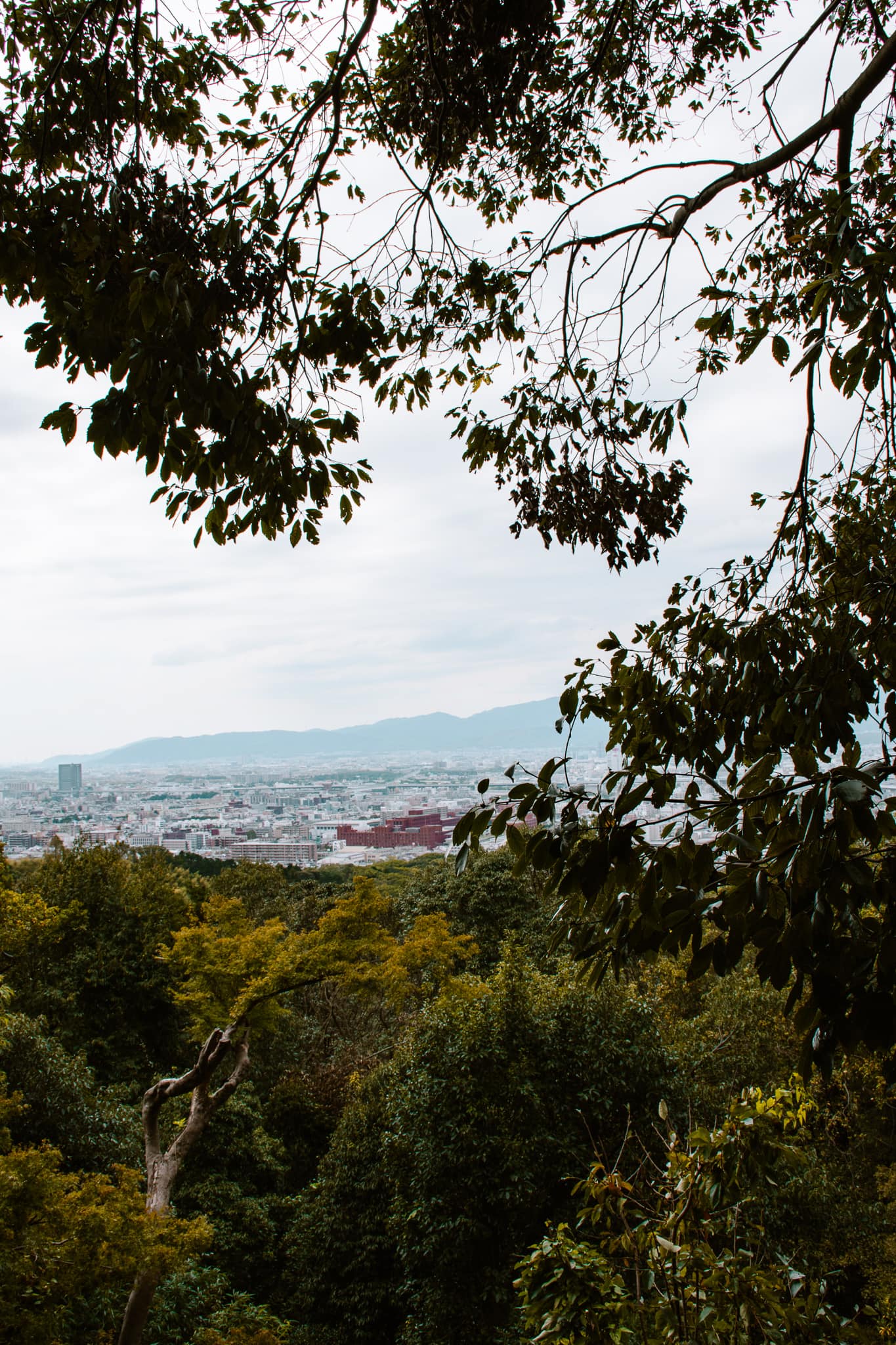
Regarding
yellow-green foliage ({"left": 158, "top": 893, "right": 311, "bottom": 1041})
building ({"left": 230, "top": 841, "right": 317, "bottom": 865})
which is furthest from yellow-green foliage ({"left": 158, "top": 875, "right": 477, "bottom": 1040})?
building ({"left": 230, "top": 841, "right": 317, "bottom": 865})

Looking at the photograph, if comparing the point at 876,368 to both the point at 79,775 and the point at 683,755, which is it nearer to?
the point at 683,755

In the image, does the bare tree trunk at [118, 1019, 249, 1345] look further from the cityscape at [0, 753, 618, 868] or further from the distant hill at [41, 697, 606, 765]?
the distant hill at [41, 697, 606, 765]

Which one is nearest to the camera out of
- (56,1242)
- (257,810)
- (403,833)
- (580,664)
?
(580,664)

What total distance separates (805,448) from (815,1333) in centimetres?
228

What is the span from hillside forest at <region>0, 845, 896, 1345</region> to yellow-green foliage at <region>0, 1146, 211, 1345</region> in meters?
0.02

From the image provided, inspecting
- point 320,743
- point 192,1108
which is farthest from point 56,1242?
point 320,743

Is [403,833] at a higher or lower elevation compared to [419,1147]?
lower

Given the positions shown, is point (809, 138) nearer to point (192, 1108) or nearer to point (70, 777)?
point (192, 1108)

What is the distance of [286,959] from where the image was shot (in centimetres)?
905

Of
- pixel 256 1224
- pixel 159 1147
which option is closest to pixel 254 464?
pixel 159 1147

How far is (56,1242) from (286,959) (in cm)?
462

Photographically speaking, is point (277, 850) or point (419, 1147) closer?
point (419, 1147)

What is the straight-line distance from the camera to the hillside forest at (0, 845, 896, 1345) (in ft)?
6.94

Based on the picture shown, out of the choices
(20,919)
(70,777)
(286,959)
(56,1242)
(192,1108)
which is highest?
(20,919)
